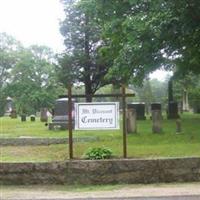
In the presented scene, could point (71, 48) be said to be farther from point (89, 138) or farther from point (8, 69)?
Answer: point (8, 69)

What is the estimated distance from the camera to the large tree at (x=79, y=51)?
50.2 metres

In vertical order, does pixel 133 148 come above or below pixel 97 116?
below

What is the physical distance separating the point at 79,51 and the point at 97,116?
37.6 meters

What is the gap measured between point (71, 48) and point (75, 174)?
39.8 metres

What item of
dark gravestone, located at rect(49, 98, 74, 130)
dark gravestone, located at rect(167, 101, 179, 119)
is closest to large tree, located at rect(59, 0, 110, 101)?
dark gravestone, located at rect(167, 101, 179, 119)

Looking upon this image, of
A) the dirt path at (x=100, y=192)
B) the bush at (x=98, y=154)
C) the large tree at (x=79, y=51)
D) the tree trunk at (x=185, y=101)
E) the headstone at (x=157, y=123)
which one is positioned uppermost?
the large tree at (x=79, y=51)

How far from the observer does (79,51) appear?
50.7 metres

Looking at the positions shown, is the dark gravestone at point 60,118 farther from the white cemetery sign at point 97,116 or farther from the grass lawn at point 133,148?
the white cemetery sign at point 97,116

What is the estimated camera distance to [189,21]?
21938 millimetres

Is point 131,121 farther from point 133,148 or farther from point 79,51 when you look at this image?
point 79,51

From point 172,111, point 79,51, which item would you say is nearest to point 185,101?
point 79,51

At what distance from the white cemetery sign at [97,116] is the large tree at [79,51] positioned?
120 feet

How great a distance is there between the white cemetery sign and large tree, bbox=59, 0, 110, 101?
3652 cm

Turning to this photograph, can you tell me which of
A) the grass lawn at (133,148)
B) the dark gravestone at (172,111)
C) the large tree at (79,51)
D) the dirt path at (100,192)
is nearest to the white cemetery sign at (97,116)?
the grass lawn at (133,148)
